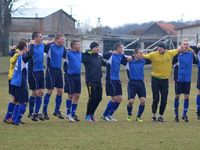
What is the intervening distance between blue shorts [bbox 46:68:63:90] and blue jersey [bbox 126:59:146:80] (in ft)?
7.38

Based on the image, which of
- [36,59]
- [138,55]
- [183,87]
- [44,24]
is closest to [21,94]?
[36,59]

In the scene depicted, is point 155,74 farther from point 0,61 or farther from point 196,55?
point 0,61

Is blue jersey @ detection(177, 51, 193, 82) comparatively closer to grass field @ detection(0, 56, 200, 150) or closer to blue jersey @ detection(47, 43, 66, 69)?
grass field @ detection(0, 56, 200, 150)

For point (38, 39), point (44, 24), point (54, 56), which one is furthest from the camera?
point (44, 24)

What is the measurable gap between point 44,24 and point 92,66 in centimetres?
8842

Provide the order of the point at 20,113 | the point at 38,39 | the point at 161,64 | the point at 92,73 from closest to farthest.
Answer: the point at 20,113 < the point at 38,39 < the point at 92,73 < the point at 161,64

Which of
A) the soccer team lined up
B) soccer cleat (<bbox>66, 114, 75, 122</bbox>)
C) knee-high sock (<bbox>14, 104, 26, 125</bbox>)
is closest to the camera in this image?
knee-high sock (<bbox>14, 104, 26, 125</bbox>)

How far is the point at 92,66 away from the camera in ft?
55.0

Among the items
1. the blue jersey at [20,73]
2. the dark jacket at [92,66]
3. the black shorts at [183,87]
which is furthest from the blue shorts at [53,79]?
the black shorts at [183,87]

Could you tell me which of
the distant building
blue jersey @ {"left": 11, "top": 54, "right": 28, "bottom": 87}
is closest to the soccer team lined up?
blue jersey @ {"left": 11, "top": 54, "right": 28, "bottom": 87}

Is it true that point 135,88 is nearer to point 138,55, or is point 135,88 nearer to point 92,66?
point 138,55

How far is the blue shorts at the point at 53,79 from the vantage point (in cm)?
1644

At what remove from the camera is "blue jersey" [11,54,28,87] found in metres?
14.9

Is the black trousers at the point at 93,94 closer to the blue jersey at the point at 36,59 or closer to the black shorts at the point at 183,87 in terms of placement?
the blue jersey at the point at 36,59
